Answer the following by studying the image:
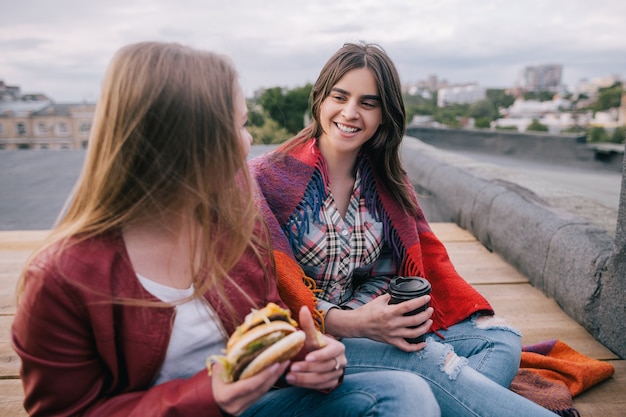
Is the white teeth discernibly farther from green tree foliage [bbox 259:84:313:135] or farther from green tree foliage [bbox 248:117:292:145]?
green tree foliage [bbox 259:84:313:135]

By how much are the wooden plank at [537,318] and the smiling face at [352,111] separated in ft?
3.96

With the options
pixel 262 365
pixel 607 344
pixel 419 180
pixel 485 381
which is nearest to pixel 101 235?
pixel 262 365

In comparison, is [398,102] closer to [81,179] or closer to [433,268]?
[433,268]

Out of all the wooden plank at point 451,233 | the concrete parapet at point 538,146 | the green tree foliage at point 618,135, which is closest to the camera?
the wooden plank at point 451,233

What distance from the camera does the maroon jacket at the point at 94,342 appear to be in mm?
973

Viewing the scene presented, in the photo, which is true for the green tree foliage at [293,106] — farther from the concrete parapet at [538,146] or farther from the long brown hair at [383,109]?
the long brown hair at [383,109]

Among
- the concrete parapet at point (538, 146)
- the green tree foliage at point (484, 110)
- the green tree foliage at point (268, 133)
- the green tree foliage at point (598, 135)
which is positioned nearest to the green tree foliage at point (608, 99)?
the green tree foliage at point (598, 135)

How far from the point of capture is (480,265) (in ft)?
9.73

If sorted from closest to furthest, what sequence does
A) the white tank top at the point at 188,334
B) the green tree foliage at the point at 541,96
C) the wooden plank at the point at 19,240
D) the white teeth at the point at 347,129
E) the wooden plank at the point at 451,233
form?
the white tank top at the point at 188,334 < the white teeth at the point at 347,129 < the wooden plank at the point at 19,240 < the wooden plank at the point at 451,233 < the green tree foliage at the point at 541,96

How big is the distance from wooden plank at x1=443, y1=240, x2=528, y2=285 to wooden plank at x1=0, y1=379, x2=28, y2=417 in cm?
221

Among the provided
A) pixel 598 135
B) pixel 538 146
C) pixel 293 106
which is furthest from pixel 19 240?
pixel 598 135

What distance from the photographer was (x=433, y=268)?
2037mm

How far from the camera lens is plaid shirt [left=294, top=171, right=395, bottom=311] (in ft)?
5.93

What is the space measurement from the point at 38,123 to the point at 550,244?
4435 centimetres
